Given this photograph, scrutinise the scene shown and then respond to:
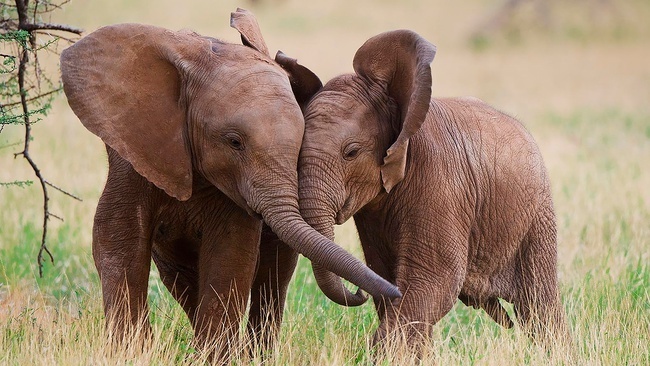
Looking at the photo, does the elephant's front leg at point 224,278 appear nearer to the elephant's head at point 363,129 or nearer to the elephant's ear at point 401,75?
the elephant's head at point 363,129

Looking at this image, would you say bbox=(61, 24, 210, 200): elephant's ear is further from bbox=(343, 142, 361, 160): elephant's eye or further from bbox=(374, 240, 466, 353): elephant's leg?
bbox=(374, 240, 466, 353): elephant's leg

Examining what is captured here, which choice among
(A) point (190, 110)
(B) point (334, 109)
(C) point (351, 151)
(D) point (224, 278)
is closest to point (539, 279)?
(C) point (351, 151)

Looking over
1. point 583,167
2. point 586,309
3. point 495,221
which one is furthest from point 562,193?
point 495,221

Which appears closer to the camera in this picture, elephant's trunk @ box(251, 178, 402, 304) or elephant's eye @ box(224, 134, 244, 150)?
elephant's trunk @ box(251, 178, 402, 304)

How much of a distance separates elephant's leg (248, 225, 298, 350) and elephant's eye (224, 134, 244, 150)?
117 centimetres

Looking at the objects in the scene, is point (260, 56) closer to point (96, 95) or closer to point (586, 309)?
point (96, 95)

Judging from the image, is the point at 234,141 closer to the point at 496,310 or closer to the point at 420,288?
the point at 420,288

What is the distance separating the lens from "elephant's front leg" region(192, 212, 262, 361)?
20.2ft

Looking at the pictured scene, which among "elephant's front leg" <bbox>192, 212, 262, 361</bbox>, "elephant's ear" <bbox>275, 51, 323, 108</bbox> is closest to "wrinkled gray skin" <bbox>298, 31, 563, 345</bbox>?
"elephant's ear" <bbox>275, 51, 323, 108</bbox>

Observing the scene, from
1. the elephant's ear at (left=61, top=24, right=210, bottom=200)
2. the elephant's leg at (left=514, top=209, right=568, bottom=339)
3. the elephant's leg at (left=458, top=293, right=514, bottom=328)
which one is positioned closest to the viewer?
the elephant's ear at (left=61, top=24, right=210, bottom=200)

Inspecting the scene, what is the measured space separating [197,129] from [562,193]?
7.70m

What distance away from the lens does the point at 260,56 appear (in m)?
5.99

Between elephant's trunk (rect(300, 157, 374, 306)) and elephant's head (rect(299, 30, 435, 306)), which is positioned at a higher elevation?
elephant's head (rect(299, 30, 435, 306))

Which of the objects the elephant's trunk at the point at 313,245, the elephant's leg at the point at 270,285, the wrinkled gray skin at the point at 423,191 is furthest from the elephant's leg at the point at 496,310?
the elephant's trunk at the point at 313,245
